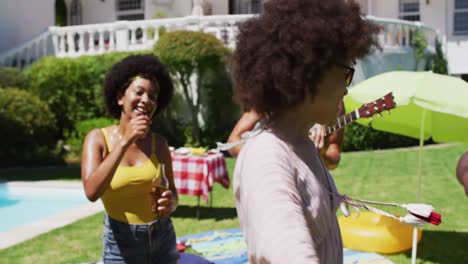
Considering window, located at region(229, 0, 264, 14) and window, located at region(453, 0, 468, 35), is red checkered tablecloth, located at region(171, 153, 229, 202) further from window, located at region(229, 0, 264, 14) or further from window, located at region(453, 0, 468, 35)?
window, located at region(453, 0, 468, 35)

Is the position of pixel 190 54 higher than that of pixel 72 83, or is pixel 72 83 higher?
pixel 190 54

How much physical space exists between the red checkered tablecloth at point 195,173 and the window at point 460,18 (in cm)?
1641

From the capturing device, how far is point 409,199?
945cm

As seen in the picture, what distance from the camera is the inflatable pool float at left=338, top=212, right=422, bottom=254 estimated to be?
654 cm

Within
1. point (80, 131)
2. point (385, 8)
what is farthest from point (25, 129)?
point (385, 8)

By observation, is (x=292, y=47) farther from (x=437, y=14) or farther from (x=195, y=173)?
(x=437, y=14)

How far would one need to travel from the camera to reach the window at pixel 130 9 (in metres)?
22.7

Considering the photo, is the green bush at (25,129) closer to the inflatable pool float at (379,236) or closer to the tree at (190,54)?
the tree at (190,54)

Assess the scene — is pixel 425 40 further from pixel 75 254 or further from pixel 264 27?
pixel 264 27

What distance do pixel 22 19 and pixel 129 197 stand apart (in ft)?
64.6

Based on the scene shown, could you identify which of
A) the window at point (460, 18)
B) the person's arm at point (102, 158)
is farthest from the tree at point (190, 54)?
the person's arm at point (102, 158)

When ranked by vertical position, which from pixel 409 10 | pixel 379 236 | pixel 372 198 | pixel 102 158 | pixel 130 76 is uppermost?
pixel 409 10

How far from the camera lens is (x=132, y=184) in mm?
3150

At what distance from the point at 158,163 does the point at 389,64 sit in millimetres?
15093
